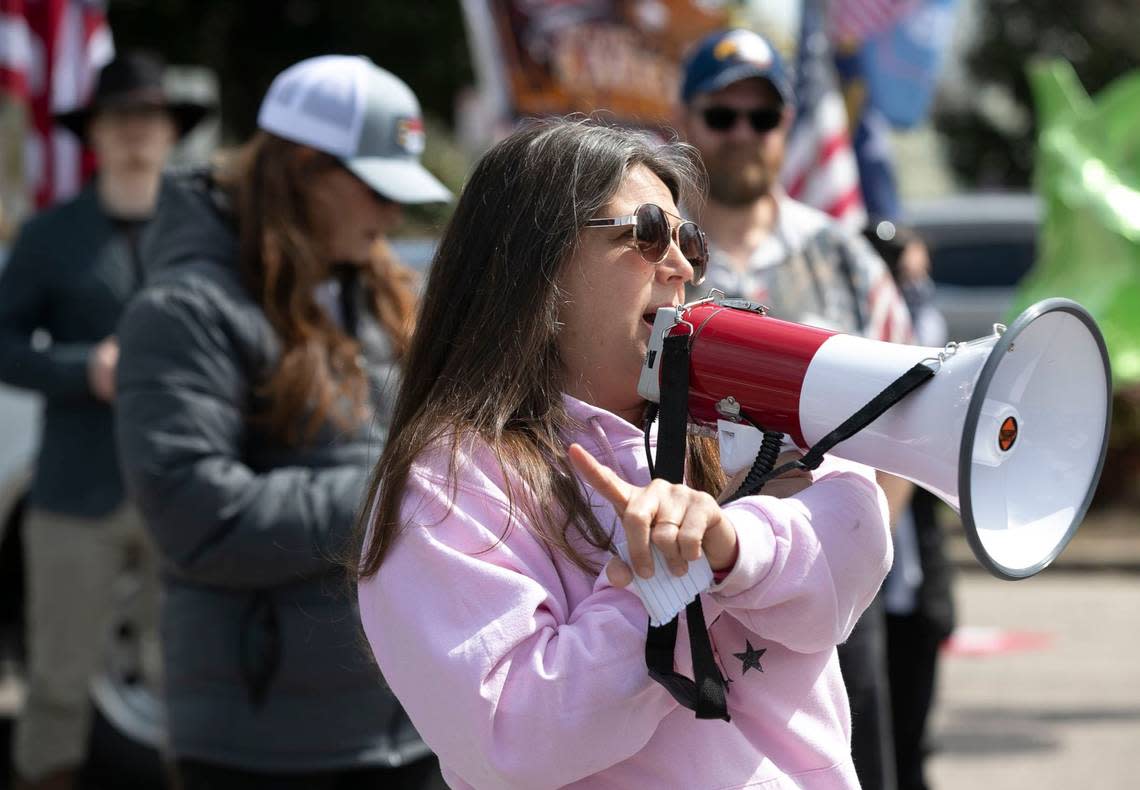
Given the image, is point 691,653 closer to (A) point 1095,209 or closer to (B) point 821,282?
(B) point 821,282

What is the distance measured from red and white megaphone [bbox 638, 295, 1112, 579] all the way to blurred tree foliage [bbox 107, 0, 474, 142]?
63.7ft

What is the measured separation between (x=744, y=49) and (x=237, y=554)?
1.81 metres

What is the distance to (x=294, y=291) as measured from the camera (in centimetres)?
293

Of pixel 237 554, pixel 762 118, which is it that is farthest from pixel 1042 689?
pixel 237 554

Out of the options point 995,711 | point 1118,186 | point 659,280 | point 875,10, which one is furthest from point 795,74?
point 659,280

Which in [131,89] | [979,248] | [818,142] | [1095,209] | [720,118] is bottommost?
[979,248]

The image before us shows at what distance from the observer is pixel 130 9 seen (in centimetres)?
2039

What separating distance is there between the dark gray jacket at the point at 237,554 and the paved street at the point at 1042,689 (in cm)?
334

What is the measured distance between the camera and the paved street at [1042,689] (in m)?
5.72

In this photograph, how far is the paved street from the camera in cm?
572

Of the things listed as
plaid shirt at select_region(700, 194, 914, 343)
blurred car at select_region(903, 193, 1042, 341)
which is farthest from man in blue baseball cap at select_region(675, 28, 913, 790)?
blurred car at select_region(903, 193, 1042, 341)

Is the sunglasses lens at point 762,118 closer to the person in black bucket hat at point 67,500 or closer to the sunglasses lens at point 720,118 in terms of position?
the sunglasses lens at point 720,118

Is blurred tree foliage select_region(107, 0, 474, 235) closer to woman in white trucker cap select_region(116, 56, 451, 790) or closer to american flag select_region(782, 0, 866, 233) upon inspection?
american flag select_region(782, 0, 866, 233)

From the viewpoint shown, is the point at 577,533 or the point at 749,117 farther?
the point at 749,117
